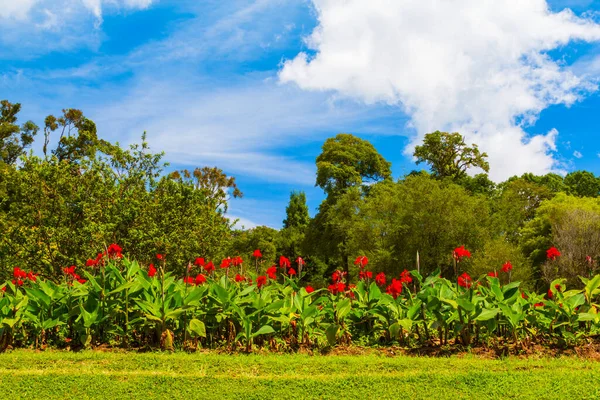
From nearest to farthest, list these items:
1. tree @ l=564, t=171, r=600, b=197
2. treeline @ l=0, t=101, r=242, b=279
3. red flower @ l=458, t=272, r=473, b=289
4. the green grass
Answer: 1. the green grass
2. red flower @ l=458, t=272, r=473, b=289
3. treeline @ l=0, t=101, r=242, b=279
4. tree @ l=564, t=171, r=600, b=197

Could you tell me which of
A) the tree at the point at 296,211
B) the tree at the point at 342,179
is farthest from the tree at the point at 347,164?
the tree at the point at 296,211

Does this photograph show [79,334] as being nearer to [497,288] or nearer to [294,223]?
[497,288]

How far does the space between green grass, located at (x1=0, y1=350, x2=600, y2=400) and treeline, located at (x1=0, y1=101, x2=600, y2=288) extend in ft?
5.33

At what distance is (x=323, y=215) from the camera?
37.6m

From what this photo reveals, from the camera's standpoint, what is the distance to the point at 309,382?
5297 mm

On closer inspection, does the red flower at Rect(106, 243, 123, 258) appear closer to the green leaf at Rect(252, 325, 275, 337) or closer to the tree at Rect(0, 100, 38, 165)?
the green leaf at Rect(252, 325, 275, 337)

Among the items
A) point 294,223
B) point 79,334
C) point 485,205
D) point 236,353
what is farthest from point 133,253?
point 294,223

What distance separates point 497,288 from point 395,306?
129 cm

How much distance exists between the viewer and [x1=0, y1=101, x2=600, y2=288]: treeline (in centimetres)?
1355

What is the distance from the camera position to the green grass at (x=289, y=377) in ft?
17.2

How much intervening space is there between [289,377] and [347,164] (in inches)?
1378

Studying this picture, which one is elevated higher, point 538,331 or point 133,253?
point 133,253

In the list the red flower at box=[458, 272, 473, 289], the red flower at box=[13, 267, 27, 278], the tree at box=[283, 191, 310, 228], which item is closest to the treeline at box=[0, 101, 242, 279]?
the red flower at box=[13, 267, 27, 278]

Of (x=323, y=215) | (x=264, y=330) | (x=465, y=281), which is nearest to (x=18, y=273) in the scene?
(x=264, y=330)
